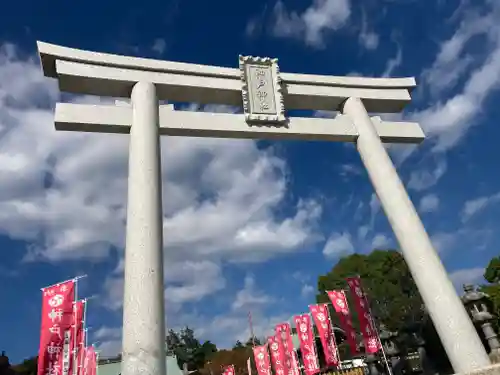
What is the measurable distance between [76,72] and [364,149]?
4.35m

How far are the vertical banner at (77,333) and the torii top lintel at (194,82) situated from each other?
531 cm

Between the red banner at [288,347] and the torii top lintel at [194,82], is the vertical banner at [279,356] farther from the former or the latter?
the torii top lintel at [194,82]

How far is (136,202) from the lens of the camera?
14.3 ft

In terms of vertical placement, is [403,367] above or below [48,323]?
below

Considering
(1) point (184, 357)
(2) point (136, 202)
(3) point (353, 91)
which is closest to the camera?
(2) point (136, 202)

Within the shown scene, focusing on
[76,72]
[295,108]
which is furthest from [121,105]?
[295,108]

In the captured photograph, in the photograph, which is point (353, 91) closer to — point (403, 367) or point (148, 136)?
point (148, 136)

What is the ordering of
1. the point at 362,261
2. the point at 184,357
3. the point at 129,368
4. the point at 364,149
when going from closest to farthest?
the point at 129,368
the point at 364,149
the point at 362,261
the point at 184,357

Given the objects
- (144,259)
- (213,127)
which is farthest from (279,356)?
(144,259)

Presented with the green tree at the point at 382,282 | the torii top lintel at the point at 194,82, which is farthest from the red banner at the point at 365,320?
the green tree at the point at 382,282

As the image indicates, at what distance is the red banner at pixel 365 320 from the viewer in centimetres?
1135

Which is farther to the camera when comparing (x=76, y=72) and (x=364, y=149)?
(x=364, y=149)

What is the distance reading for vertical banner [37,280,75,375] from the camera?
7074 mm

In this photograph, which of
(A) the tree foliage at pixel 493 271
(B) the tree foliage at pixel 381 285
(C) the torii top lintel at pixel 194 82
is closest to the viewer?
(C) the torii top lintel at pixel 194 82
